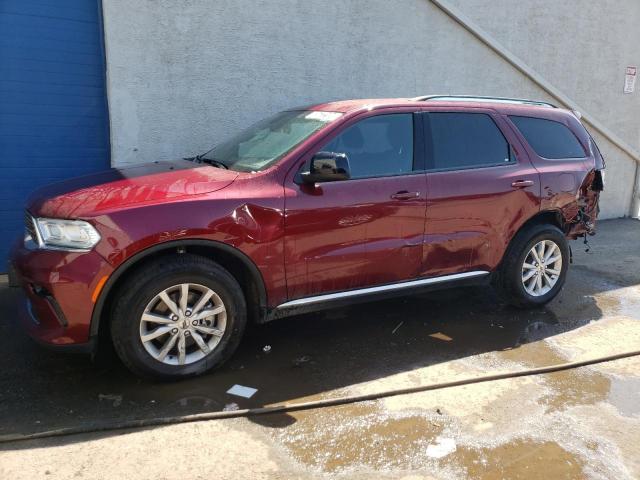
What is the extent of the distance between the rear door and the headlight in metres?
2.39

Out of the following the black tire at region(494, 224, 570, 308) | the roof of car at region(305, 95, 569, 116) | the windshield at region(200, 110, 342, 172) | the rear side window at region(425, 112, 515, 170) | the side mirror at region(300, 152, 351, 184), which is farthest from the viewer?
the black tire at region(494, 224, 570, 308)

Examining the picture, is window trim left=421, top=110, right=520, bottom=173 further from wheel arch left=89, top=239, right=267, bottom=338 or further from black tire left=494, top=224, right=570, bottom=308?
wheel arch left=89, top=239, right=267, bottom=338

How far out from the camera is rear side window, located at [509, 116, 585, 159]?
489 centimetres

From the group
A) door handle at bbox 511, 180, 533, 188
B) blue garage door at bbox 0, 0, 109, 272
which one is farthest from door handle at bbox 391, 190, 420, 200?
blue garage door at bbox 0, 0, 109, 272

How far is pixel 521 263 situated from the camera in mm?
4812

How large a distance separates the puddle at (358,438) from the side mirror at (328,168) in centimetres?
149

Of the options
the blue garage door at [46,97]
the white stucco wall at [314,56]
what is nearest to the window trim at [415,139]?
the white stucco wall at [314,56]

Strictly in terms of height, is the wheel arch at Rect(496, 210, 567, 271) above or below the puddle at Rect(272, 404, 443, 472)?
above

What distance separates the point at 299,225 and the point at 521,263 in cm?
222

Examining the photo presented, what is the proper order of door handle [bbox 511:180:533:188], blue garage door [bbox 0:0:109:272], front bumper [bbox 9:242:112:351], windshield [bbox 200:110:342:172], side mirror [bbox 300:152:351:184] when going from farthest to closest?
blue garage door [bbox 0:0:109:272] → door handle [bbox 511:180:533:188] → windshield [bbox 200:110:342:172] → side mirror [bbox 300:152:351:184] → front bumper [bbox 9:242:112:351]

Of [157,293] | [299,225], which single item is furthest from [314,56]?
[157,293]

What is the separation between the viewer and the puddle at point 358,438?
9.37 feet

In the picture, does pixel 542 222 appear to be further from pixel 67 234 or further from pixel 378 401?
pixel 67 234

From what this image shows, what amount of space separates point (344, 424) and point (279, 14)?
485 cm
